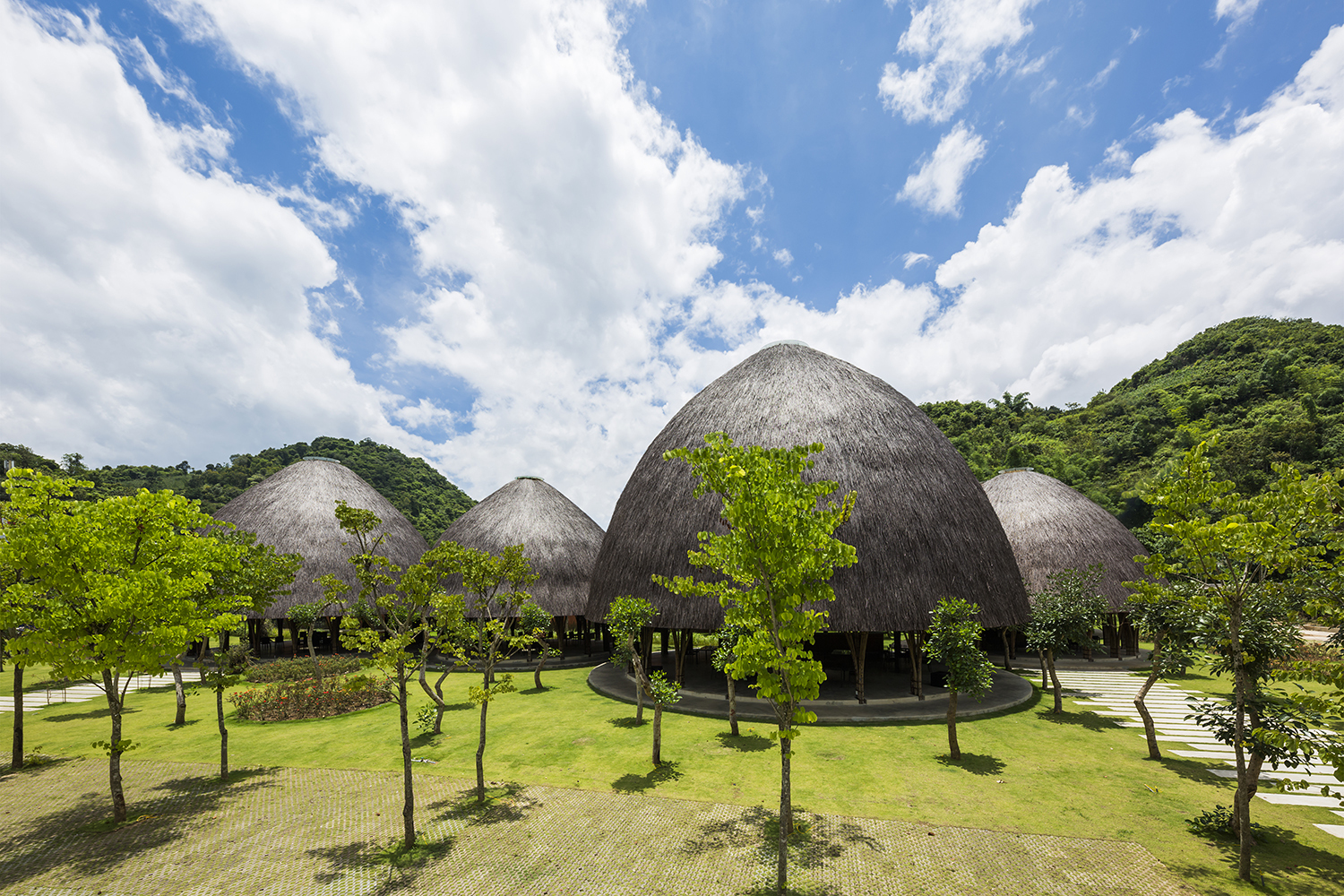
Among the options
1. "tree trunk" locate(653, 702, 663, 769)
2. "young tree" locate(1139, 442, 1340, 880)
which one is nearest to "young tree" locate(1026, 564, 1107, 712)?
"young tree" locate(1139, 442, 1340, 880)

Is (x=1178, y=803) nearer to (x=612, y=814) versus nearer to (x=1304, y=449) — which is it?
(x=612, y=814)

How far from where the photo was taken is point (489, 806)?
12.4 m

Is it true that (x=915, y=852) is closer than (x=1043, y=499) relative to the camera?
Yes

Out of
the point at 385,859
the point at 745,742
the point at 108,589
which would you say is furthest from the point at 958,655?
the point at 108,589

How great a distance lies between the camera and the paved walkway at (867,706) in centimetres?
1891

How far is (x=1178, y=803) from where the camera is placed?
12242mm

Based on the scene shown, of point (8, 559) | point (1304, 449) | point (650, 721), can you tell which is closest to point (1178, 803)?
point (650, 721)

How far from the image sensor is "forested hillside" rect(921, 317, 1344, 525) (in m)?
59.2

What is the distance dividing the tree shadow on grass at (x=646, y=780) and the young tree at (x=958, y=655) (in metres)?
7.77

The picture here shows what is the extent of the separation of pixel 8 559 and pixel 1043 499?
147ft

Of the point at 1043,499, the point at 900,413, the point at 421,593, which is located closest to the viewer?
the point at 421,593

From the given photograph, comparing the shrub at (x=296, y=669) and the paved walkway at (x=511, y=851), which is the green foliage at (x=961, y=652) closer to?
the paved walkway at (x=511, y=851)

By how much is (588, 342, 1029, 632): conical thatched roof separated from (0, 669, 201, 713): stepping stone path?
2109 cm

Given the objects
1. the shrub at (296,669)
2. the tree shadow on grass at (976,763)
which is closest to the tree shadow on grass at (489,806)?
the tree shadow on grass at (976,763)
